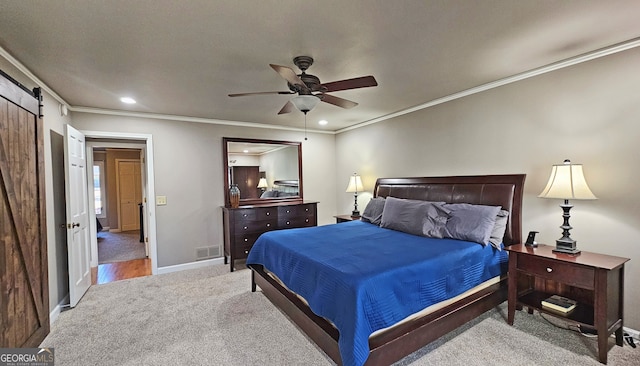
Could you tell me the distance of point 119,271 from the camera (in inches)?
178

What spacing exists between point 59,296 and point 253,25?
11.7 ft

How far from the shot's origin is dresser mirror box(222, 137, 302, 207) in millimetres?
4914

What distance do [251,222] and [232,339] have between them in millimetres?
2241

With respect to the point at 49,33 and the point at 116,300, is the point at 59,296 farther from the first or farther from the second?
the point at 49,33

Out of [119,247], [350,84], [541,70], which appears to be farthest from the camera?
[119,247]

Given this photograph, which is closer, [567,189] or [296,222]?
[567,189]

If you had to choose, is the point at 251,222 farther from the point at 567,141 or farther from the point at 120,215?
the point at 120,215

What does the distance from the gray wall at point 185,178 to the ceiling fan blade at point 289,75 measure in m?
2.90

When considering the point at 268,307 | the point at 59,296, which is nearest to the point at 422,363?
the point at 268,307

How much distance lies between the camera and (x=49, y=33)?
6.44ft

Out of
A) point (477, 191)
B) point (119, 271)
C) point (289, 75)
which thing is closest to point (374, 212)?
point (477, 191)

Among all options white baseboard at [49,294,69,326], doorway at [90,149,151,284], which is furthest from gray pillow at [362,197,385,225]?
doorway at [90,149,151,284]

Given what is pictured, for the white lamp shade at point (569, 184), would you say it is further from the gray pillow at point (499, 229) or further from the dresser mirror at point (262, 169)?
the dresser mirror at point (262, 169)

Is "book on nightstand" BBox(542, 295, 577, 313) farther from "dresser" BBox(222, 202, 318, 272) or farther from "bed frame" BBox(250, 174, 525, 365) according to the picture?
"dresser" BBox(222, 202, 318, 272)
